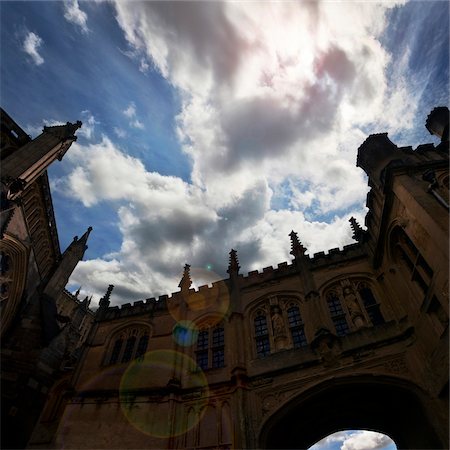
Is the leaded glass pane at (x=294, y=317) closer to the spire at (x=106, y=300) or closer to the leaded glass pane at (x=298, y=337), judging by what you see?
the leaded glass pane at (x=298, y=337)

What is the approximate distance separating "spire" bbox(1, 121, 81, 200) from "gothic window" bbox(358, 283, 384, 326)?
17896 millimetres

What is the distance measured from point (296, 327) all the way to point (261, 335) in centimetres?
196

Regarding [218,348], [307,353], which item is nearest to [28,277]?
A: [218,348]

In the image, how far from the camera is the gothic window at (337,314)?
1598 centimetres

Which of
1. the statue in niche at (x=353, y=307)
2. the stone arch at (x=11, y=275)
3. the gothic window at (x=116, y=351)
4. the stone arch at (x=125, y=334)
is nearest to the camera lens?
the statue in niche at (x=353, y=307)

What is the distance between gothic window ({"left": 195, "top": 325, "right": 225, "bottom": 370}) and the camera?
17.3 meters

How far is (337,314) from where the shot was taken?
16609mm

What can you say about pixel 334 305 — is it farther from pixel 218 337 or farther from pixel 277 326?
pixel 218 337

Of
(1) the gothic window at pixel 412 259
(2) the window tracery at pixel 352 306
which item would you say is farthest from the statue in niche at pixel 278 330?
(1) the gothic window at pixel 412 259

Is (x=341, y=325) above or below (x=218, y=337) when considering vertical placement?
below

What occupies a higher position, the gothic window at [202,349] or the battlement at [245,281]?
the battlement at [245,281]

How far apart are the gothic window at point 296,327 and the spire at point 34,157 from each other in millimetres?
15050

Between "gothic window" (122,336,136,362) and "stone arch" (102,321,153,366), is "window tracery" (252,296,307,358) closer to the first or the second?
"stone arch" (102,321,153,366)

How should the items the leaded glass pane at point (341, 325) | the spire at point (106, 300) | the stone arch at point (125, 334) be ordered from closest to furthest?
the leaded glass pane at point (341, 325) < the stone arch at point (125, 334) < the spire at point (106, 300)
